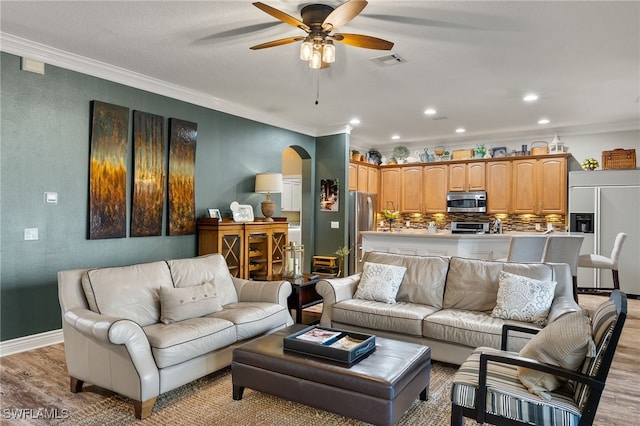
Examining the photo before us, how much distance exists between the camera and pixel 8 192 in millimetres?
3586

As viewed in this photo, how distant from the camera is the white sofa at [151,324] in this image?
8.23ft

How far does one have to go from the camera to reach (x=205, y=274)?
366cm

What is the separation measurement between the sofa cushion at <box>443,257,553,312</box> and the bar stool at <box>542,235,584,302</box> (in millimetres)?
1544

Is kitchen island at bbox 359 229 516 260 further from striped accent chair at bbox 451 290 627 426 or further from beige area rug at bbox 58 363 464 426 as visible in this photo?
striped accent chair at bbox 451 290 627 426

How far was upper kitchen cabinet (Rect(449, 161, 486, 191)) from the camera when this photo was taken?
7.66 meters

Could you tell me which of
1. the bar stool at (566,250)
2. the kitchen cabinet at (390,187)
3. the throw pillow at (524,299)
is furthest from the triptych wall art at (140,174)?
the kitchen cabinet at (390,187)

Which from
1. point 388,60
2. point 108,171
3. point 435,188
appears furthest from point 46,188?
point 435,188

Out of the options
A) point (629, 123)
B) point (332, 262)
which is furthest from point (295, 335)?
point (629, 123)

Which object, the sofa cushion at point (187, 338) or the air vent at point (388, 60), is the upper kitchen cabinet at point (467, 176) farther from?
the sofa cushion at point (187, 338)

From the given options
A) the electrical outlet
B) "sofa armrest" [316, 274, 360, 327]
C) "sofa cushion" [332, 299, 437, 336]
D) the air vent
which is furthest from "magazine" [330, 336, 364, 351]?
the electrical outlet

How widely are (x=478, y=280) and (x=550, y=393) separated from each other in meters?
1.74

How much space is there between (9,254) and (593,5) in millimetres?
4991

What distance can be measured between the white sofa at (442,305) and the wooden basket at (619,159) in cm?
411

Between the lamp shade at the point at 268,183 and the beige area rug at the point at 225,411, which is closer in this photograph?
the beige area rug at the point at 225,411
